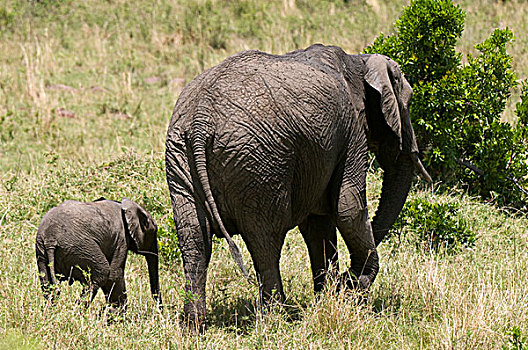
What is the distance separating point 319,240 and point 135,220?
1.58 meters

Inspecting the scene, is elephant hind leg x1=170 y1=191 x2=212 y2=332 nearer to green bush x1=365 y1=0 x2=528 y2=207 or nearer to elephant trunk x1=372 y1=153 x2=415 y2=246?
elephant trunk x1=372 y1=153 x2=415 y2=246

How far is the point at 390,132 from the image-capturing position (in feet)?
17.6

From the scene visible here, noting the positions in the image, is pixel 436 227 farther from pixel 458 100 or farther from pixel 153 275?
pixel 153 275

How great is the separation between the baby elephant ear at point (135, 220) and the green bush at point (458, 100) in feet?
13.8

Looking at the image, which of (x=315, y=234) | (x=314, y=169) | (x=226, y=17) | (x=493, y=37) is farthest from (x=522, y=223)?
(x=226, y=17)

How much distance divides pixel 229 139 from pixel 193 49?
12.5 metres

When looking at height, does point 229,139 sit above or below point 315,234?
above

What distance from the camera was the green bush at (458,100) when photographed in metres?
8.48

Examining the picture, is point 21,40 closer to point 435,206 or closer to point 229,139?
point 435,206

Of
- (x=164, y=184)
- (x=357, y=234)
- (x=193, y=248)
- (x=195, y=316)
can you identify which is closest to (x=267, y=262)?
(x=193, y=248)

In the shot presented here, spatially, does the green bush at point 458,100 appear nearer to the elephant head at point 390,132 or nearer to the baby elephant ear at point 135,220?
the elephant head at point 390,132

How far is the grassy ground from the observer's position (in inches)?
179

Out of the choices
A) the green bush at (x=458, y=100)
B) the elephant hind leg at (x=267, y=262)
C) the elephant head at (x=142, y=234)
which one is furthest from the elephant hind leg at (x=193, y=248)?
the green bush at (x=458, y=100)

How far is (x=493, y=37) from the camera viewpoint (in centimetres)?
858
